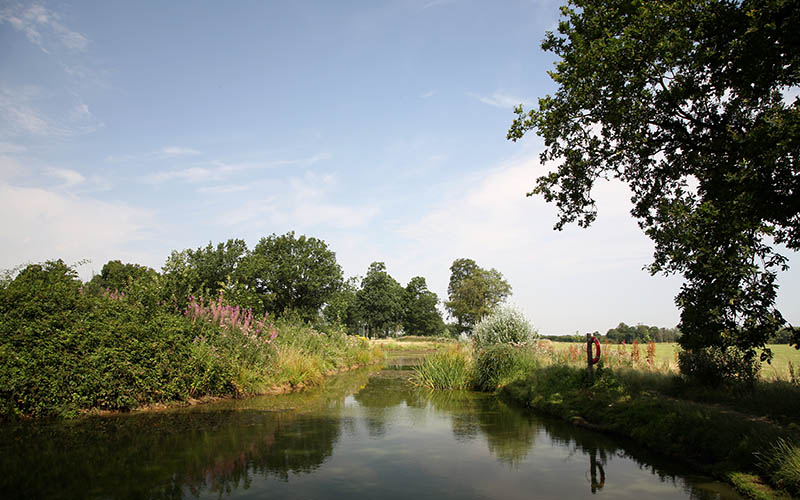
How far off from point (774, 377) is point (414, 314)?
7316 centimetres

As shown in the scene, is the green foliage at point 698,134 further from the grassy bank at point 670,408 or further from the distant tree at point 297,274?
the distant tree at point 297,274

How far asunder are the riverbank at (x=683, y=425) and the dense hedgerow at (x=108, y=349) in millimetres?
8621

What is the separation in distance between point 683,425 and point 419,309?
75910mm

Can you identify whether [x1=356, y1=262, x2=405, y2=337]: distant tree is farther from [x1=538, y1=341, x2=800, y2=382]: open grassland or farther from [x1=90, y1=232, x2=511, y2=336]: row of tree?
[x1=538, y1=341, x2=800, y2=382]: open grassland

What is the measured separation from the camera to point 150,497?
5406 millimetres

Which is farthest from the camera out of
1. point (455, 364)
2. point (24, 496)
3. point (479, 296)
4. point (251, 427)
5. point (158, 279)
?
point (479, 296)

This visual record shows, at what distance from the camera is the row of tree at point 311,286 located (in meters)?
16.8

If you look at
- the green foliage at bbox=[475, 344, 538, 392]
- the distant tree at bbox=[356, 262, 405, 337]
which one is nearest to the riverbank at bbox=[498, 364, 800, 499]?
the green foliage at bbox=[475, 344, 538, 392]

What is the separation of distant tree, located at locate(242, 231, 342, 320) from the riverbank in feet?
85.2

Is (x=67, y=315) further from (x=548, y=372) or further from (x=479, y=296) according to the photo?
(x=479, y=296)

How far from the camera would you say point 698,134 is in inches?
383

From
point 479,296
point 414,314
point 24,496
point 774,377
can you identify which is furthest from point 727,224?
point 414,314

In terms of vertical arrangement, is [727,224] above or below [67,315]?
above

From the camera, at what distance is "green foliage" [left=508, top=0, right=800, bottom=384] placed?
6695 millimetres
